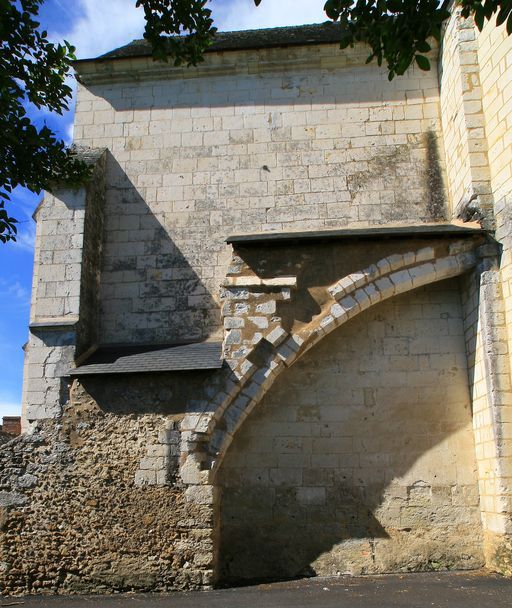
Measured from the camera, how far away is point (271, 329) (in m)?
6.27

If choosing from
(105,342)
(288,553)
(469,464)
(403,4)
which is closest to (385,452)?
(469,464)

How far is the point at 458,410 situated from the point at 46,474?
→ 14.6 ft

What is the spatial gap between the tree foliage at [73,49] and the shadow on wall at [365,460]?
10.8 feet

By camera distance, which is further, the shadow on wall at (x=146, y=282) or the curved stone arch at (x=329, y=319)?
the shadow on wall at (x=146, y=282)

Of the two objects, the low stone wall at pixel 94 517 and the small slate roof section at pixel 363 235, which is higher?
the small slate roof section at pixel 363 235

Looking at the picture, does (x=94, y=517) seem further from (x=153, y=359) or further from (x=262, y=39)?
(x=262, y=39)

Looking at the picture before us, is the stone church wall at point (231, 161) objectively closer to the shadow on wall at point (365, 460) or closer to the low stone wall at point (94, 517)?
the shadow on wall at point (365, 460)

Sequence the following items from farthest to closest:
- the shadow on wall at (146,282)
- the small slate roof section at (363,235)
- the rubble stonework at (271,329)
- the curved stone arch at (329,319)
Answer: the shadow on wall at (146,282) < the small slate roof section at (363,235) < the curved stone arch at (329,319) < the rubble stonework at (271,329)

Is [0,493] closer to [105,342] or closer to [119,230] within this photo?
[105,342]

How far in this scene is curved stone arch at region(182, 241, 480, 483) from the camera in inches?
239

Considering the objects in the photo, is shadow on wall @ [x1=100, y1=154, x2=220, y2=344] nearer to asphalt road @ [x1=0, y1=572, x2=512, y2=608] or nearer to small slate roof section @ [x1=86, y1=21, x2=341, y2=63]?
small slate roof section @ [x1=86, y1=21, x2=341, y2=63]

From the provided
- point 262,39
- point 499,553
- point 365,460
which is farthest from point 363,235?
point 262,39

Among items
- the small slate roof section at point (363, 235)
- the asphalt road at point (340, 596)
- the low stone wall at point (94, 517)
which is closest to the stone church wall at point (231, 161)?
the small slate roof section at point (363, 235)

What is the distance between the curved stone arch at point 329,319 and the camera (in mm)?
6082
